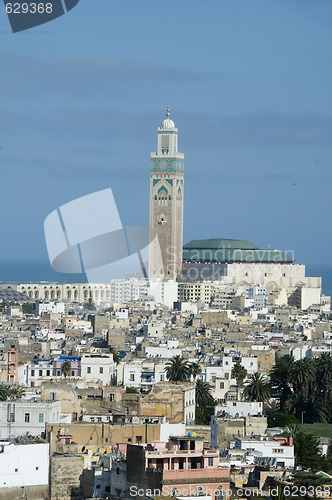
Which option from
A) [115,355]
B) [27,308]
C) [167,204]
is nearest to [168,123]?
[167,204]

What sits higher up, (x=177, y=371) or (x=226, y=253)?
(x=226, y=253)

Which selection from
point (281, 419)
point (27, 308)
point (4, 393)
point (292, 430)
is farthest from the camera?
point (27, 308)

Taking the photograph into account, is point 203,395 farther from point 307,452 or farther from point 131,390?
point 307,452

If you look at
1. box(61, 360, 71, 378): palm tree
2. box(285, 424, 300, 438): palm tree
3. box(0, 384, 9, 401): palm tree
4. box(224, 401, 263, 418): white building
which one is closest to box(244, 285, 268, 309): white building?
box(61, 360, 71, 378): palm tree

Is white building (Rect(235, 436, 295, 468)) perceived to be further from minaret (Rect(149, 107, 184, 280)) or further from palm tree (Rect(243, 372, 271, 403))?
minaret (Rect(149, 107, 184, 280))

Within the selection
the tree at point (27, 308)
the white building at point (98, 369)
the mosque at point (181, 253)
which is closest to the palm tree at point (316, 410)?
the white building at point (98, 369)

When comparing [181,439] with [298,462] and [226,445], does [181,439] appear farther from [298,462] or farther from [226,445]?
[226,445]
